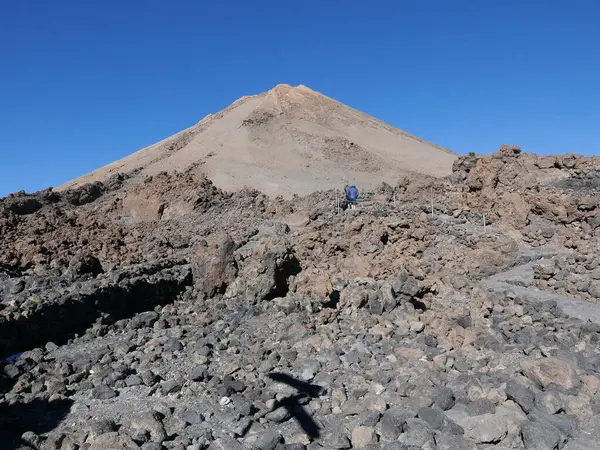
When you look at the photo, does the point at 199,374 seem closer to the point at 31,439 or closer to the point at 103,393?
the point at 103,393

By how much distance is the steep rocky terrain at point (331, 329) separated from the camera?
15.6 feet

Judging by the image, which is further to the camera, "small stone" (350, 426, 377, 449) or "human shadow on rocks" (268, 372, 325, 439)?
"human shadow on rocks" (268, 372, 325, 439)

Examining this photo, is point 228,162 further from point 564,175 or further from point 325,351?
point 325,351

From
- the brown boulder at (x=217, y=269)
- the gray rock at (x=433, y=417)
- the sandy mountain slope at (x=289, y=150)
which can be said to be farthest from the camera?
the sandy mountain slope at (x=289, y=150)

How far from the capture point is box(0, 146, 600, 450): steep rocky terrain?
15.6 ft

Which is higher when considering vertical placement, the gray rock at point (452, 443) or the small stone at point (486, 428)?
the small stone at point (486, 428)

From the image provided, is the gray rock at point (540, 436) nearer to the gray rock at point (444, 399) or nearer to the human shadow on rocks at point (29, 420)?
the gray rock at point (444, 399)

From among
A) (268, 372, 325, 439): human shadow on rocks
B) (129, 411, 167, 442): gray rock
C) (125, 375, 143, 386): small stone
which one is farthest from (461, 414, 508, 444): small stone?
(125, 375, 143, 386): small stone

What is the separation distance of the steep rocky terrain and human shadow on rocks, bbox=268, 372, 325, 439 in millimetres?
35

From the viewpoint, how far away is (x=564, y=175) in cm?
1384

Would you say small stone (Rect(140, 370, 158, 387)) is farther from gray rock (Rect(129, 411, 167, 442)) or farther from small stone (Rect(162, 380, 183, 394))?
gray rock (Rect(129, 411, 167, 442))

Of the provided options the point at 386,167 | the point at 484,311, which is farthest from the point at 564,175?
the point at 386,167

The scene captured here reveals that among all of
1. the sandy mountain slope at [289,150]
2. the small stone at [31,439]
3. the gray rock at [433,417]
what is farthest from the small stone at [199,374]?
the sandy mountain slope at [289,150]

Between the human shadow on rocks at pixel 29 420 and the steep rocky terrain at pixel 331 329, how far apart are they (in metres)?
0.02
